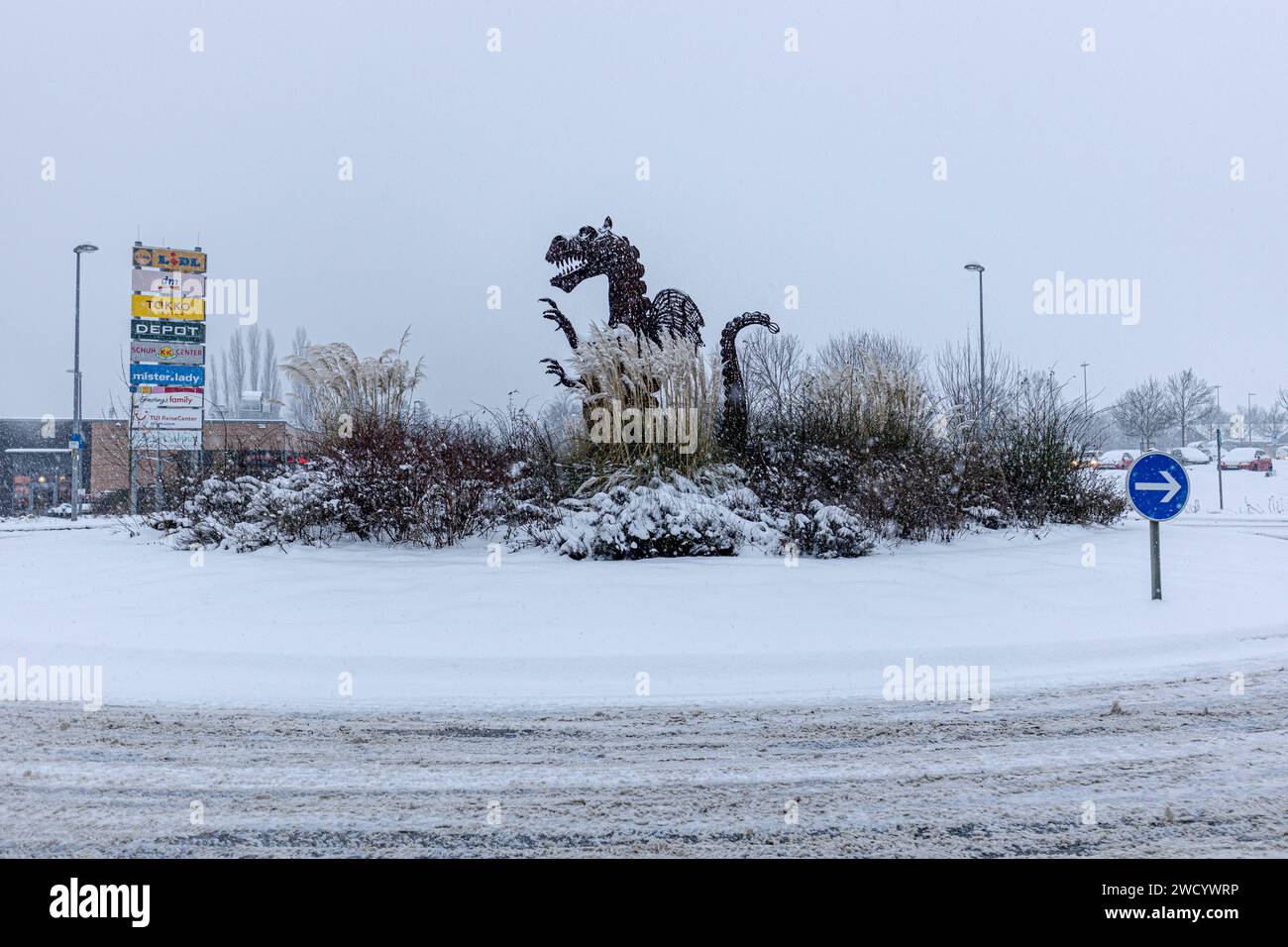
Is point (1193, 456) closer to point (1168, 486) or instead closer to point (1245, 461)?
point (1245, 461)

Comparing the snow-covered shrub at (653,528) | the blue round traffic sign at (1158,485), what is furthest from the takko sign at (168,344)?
the blue round traffic sign at (1158,485)

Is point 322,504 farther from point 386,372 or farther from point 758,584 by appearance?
point 758,584

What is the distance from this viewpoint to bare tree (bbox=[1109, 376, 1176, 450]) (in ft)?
157

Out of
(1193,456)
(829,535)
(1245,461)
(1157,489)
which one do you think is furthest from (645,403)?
(1245,461)

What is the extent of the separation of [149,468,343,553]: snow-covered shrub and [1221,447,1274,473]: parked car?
146 ft

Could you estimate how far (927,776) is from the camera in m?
3.60

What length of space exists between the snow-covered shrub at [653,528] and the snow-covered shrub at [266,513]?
123 inches

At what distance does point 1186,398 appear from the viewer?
53.1m

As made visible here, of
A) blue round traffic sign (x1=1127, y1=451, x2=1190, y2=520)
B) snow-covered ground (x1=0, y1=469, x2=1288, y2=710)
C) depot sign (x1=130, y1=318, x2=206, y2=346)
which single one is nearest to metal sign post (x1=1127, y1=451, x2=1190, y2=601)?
blue round traffic sign (x1=1127, y1=451, x2=1190, y2=520)

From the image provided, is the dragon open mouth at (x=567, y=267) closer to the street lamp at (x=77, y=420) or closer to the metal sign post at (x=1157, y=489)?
the metal sign post at (x=1157, y=489)

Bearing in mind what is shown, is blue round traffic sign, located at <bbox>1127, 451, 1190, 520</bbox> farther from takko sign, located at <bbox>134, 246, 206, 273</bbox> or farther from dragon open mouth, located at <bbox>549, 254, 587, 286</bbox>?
takko sign, located at <bbox>134, 246, 206, 273</bbox>

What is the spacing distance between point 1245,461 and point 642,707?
2111 inches
